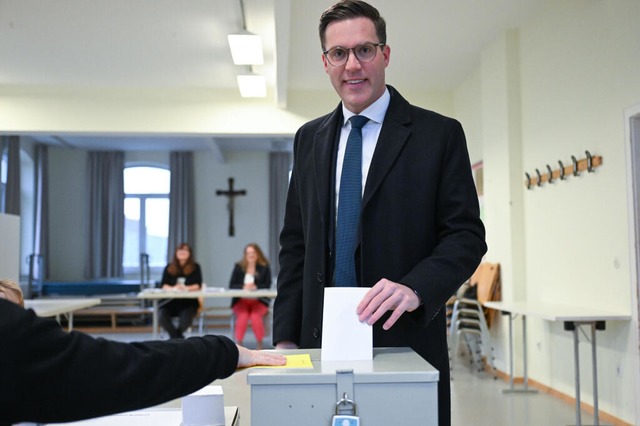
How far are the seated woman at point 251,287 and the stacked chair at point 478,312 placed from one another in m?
2.81

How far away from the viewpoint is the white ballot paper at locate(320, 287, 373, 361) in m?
1.22

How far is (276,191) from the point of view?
14.7 m

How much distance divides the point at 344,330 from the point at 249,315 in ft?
27.4

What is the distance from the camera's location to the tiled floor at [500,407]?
5234 mm

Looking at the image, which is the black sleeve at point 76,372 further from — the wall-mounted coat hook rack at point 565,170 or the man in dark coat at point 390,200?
the wall-mounted coat hook rack at point 565,170

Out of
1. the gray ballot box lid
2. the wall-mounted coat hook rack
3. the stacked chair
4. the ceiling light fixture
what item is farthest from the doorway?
the gray ballot box lid

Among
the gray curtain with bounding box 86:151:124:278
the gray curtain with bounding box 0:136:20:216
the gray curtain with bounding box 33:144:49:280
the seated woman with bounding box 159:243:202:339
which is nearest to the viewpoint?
the seated woman with bounding box 159:243:202:339

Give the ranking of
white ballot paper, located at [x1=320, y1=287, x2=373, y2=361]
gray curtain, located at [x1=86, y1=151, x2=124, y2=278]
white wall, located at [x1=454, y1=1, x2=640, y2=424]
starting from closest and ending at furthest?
white ballot paper, located at [x1=320, y1=287, x2=373, y2=361] < white wall, located at [x1=454, y1=1, x2=640, y2=424] < gray curtain, located at [x1=86, y1=151, x2=124, y2=278]

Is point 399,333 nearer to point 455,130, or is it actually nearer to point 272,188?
point 455,130

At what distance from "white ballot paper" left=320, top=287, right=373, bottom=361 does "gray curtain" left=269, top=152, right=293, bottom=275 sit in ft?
43.4

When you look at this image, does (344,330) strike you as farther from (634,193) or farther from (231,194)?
(231,194)

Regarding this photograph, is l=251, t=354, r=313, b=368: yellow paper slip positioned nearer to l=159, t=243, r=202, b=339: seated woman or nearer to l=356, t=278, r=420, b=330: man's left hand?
l=356, t=278, r=420, b=330: man's left hand

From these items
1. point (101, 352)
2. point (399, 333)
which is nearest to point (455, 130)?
point (399, 333)

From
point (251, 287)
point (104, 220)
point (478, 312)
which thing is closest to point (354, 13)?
point (478, 312)
